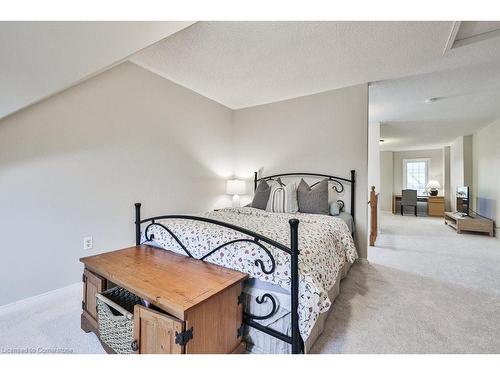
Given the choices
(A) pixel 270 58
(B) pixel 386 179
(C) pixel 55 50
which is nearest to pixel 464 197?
(B) pixel 386 179

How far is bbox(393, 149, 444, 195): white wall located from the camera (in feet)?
26.3

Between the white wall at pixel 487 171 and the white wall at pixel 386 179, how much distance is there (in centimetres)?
275

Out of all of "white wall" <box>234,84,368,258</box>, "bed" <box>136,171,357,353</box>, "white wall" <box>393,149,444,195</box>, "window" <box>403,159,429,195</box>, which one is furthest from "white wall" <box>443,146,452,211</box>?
"bed" <box>136,171,357,353</box>

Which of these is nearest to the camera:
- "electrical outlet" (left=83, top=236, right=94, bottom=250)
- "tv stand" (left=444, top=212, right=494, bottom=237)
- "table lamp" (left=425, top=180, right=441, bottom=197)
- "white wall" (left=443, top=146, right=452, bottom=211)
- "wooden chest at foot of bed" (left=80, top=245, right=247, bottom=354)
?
"wooden chest at foot of bed" (left=80, top=245, right=247, bottom=354)

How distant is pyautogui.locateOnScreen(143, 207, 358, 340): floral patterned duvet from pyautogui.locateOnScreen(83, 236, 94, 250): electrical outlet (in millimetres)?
772

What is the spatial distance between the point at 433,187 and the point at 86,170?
9537 millimetres

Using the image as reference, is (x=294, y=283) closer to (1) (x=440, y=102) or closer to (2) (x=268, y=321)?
(2) (x=268, y=321)

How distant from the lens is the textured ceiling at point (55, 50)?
1.28 metres

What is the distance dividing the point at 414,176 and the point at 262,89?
315 inches

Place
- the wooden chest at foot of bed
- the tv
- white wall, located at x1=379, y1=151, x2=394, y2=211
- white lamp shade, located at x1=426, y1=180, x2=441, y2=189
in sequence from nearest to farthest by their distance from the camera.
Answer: the wooden chest at foot of bed → the tv → white lamp shade, located at x1=426, y1=180, x2=441, y2=189 → white wall, located at x1=379, y1=151, x2=394, y2=211

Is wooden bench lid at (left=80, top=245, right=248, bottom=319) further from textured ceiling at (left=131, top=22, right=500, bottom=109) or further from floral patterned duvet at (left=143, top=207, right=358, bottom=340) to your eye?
textured ceiling at (left=131, top=22, right=500, bottom=109)

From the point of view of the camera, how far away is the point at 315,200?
2760mm
